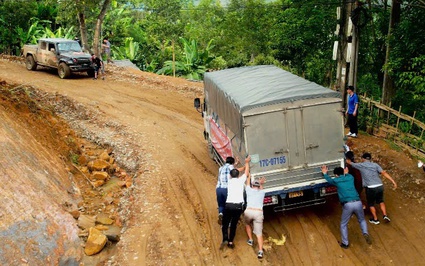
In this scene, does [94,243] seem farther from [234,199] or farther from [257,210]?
[257,210]

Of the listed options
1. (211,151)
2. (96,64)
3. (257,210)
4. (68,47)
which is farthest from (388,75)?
(68,47)

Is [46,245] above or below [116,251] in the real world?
above

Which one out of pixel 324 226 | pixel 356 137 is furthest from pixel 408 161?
pixel 324 226

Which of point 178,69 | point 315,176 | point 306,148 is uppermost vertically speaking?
point 306,148

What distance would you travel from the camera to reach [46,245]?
28.5ft

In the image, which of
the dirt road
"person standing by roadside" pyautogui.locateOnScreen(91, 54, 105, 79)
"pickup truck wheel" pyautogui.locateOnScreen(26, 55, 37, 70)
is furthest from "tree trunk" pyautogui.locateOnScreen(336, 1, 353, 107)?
"pickup truck wheel" pyautogui.locateOnScreen(26, 55, 37, 70)

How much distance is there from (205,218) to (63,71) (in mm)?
15027

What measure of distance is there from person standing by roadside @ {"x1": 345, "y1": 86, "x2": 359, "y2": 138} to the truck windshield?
1484cm

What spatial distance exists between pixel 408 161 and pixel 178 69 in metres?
16.5

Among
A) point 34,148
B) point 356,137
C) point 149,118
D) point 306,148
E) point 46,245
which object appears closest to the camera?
point 46,245

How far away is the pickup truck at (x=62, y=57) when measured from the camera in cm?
2216

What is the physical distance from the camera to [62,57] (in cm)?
2230

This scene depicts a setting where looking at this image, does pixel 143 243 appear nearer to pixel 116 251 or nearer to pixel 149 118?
pixel 116 251

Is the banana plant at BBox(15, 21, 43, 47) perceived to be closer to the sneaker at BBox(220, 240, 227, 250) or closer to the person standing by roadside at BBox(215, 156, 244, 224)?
the person standing by roadside at BBox(215, 156, 244, 224)
